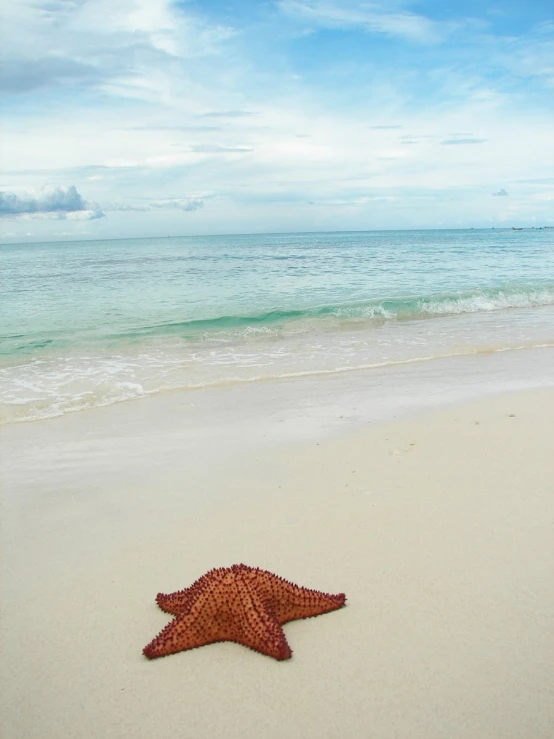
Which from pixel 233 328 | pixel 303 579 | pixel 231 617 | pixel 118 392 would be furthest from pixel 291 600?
pixel 233 328

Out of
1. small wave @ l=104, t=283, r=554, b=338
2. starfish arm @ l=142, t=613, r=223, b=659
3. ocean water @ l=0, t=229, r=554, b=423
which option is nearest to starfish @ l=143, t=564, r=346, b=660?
starfish arm @ l=142, t=613, r=223, b=659

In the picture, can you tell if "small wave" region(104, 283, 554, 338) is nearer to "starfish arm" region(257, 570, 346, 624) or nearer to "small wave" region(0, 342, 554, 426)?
"small wave" region(0, 342, 554, 426)

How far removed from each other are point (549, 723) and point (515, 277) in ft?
88.1

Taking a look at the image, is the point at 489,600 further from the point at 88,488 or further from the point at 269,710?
the point at 88,488

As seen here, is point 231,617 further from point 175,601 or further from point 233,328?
point 233,328

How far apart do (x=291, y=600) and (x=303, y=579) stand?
56 cm

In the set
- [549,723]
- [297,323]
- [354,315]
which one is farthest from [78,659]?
[354,315]

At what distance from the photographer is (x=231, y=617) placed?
3430mm

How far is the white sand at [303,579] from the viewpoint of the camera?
305cm

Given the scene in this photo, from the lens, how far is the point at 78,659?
347cm

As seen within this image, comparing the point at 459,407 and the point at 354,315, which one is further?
the point at 354,315

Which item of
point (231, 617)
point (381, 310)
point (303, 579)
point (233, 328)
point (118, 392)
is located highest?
point (381, 310)

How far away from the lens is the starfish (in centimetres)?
336

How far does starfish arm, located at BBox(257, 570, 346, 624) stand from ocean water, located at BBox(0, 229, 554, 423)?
595 centimetres
